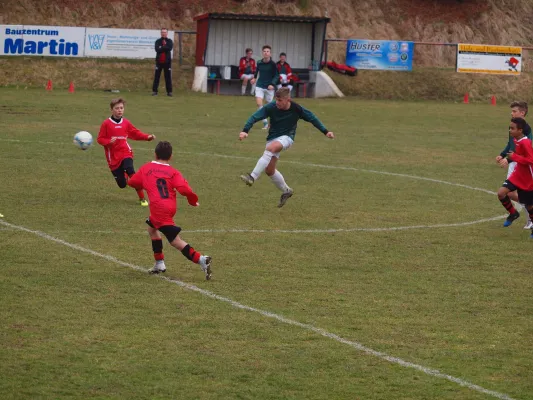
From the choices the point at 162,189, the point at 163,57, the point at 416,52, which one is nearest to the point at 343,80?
the point at 163,57

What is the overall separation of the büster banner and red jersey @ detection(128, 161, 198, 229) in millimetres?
40075

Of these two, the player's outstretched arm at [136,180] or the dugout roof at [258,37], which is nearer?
the player's outstretched arm at [136,180]

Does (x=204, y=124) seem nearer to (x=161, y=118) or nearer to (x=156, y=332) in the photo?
(x=161, y=118)

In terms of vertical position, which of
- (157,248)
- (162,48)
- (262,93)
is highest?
(162,48)

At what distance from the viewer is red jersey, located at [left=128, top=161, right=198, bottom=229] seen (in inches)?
444

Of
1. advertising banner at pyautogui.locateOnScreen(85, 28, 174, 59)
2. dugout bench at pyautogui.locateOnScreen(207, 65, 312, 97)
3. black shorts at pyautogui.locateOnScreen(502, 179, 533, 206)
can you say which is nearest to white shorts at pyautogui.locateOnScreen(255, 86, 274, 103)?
dugout bench at pyautogui.locateOnScreen(207, 65, 312, 97)

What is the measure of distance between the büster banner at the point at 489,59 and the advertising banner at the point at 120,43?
14.5m

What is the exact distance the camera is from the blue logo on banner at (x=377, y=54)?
4809cm

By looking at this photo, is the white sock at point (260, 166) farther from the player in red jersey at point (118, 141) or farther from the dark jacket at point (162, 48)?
the dark jacket at point (162, 48)

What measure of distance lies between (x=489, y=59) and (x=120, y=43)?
58.3ft

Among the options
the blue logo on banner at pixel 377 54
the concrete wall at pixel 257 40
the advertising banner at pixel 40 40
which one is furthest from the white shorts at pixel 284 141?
the blue logo on banner at pixel 377 54

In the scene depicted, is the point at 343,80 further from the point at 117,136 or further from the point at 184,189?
the point at 184,189

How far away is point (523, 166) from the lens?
14.8m

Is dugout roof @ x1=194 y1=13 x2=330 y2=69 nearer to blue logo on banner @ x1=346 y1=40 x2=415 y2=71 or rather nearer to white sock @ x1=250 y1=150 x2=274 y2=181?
blue logo on banner @ x1=346 y1=40 x2=415 y2=71
